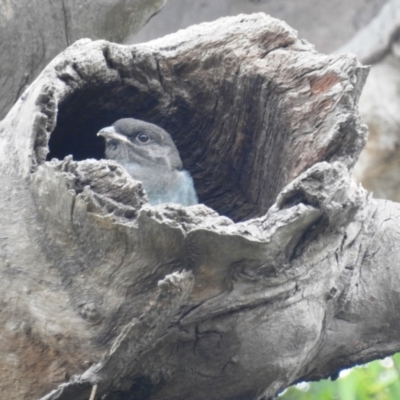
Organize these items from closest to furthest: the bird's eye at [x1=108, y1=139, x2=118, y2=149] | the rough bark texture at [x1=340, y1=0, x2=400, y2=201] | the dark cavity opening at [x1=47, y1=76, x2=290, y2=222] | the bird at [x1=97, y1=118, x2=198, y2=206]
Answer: the dark cavity opening at [x1=47, y1=76, x2=290, y2=222] < the bird at [x1=97, y1=118, x2=198, y2=206] < the bird's eye at [x1=108, y1=139, x2=118, y2=149] < the rough bark texture at [x1=340, y1=0, x2=400, y2=201]

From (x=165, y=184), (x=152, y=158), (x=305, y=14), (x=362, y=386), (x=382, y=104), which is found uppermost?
(x=305, y=14)

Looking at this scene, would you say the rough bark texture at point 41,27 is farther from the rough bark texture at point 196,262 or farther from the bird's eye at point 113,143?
the rough bark texture at point 196,262

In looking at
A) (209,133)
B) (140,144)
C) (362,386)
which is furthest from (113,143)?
(362,386)

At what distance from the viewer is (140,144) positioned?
14.0 ft

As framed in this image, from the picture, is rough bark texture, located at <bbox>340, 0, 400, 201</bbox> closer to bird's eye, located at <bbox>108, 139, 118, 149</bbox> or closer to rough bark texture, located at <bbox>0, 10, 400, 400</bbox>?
bird's eye, located at <bbox>108, 139, 118, 149</bbox>

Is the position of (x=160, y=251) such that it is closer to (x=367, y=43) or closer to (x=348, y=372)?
(x=348, y=372)

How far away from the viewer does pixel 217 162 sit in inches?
161

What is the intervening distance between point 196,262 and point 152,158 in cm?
179

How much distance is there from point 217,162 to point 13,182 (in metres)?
1.40

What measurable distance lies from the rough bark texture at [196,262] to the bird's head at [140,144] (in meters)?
0.52

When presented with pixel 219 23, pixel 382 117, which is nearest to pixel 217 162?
pixel 219 23

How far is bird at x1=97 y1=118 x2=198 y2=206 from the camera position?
408 cm

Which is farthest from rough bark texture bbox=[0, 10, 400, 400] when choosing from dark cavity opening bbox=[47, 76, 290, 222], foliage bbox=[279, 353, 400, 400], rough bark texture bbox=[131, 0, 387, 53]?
rough bark texture bbox=[131, 0, 387, 53]

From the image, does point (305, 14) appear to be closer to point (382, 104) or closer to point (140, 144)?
point (382, 104)
